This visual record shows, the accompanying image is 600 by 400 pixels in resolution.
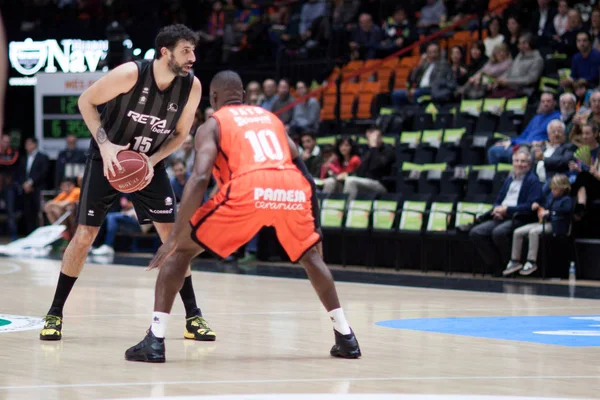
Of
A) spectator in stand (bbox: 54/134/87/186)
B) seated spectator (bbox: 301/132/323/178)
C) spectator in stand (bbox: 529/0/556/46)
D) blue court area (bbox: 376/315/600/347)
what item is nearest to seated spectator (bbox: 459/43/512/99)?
spectator in stand (bbox: 529/0/556/46)

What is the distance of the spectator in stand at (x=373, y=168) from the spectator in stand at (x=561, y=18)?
9.28ft

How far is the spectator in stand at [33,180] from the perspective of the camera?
19625 millimetres

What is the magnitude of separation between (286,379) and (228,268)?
28.0 feet

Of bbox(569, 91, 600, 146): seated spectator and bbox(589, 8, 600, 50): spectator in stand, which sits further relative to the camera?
bbox(589, 8, 600, 50): spectator in stand

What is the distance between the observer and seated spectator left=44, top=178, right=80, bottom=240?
56.3 ft

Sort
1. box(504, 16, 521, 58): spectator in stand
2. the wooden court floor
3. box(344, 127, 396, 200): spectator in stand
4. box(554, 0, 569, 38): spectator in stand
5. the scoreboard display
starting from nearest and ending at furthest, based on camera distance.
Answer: the wooden court floor → box(344, 127, 396, 200): spectator in stand → box(554, 0, 569, 38): spectator in stand → box(504, 16, 521, 58): spectator in stand → the scoreboard display

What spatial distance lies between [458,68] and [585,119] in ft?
11.2

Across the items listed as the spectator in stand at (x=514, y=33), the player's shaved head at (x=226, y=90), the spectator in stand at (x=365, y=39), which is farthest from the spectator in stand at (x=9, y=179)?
the player's shaved head at (x=226, y=90)

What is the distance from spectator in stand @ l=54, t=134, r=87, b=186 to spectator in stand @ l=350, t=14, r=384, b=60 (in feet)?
16.0

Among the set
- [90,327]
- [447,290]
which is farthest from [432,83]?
[90,327]

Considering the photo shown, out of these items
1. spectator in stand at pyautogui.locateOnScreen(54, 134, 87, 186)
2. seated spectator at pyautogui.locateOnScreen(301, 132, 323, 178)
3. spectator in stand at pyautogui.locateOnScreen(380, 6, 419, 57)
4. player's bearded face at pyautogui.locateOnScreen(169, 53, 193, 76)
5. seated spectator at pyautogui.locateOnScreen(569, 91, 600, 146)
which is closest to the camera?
player's bearded face at pyautogui.locateOnScreen(169, 53, 193, 76)

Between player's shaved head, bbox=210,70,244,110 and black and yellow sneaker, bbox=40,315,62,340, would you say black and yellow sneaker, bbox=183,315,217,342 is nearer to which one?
black and yellow sneaker, bbox=40,315,62,340

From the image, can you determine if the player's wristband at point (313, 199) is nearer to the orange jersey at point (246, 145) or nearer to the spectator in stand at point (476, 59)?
the orange jersey at point (246, 145)

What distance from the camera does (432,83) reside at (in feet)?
50.3
